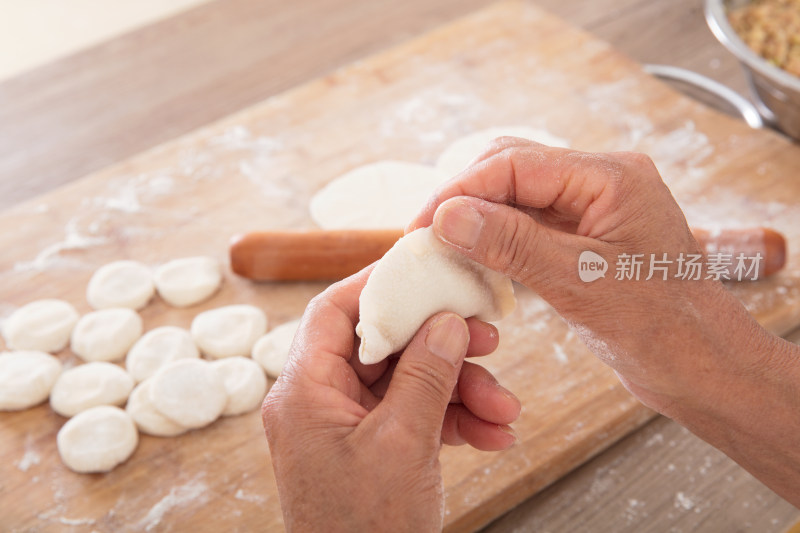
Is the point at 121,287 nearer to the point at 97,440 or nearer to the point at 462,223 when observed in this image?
the point at 97,440

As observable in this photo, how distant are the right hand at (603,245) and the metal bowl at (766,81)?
1139 mm

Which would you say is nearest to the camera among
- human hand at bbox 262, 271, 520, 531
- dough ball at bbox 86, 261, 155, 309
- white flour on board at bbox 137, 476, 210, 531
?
human hand at bbox 262, 271, 520, 531

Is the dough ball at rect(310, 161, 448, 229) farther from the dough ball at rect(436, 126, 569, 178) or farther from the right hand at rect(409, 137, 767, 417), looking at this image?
the right hand at rect(409, 137, 767, 417)

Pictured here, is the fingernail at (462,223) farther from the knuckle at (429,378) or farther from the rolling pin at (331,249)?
the rolling pin at (331,249)

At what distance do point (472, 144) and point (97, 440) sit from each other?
4.02 feet

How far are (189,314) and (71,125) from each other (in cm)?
106

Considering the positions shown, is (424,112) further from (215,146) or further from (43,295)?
(43,295)

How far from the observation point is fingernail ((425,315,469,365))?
1096 mm

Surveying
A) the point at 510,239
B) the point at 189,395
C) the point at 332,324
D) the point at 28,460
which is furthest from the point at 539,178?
the point at 28,460

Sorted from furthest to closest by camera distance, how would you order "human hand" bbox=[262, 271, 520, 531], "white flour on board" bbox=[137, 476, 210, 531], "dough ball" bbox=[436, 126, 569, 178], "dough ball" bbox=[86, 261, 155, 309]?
"dough ball" bbox=[436, 126, 569, 178] → "dough ball" bbox=[86, 261, 155, 309] → "white flour on board" bbox=[137, 476, 210, 531] → "human hand" bbox=[262, 271, 520, 531]

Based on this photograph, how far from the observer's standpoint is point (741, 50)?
7.11ft

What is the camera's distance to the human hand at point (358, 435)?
39.6 inches

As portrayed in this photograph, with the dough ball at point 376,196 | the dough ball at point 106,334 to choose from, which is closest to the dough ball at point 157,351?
the dough ball at point 106,334

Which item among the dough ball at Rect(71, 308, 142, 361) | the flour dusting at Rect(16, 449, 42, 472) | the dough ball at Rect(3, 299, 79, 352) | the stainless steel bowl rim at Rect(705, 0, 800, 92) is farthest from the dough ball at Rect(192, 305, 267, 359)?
the stainless steel bowl rim at Rect(705, 0, 800, 92)
